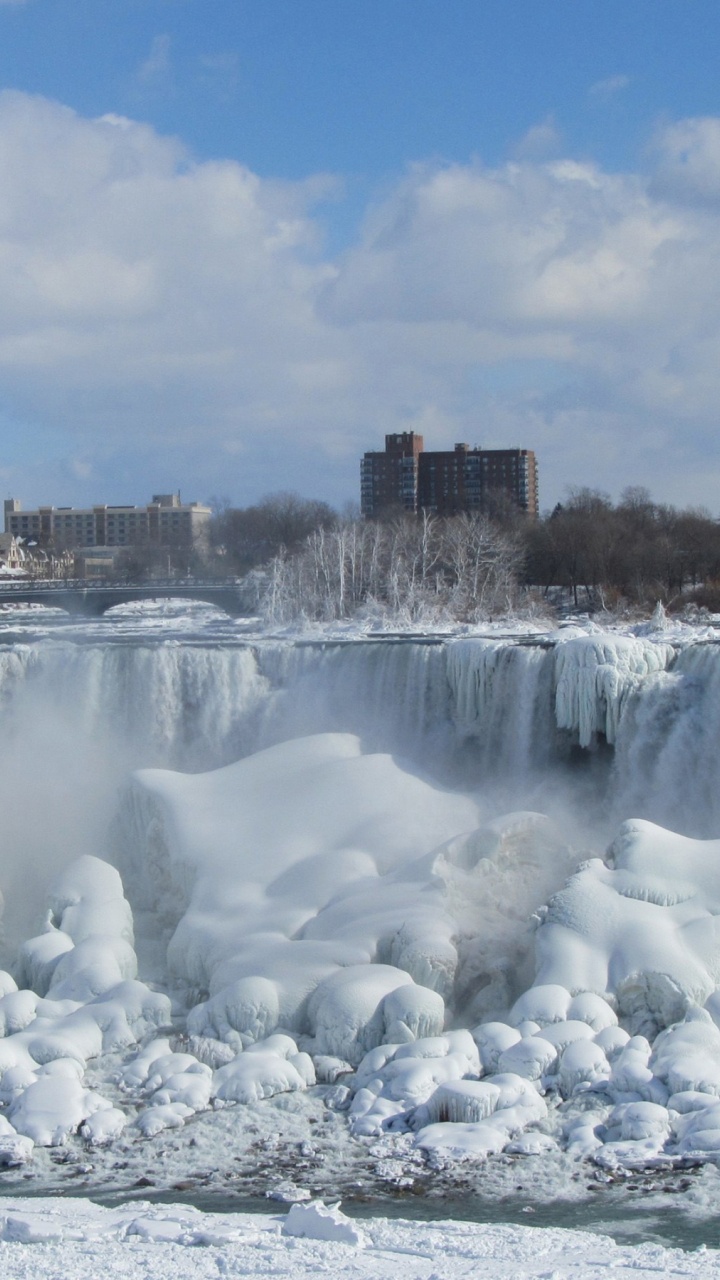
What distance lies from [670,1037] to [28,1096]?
6064 millimetres

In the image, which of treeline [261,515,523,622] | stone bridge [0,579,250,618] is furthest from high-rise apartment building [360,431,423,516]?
treeline [261,515,523,622]

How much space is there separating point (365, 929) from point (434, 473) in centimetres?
7847

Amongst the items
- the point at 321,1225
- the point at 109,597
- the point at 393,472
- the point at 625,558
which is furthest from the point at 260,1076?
the point at 393,472

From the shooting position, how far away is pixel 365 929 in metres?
14.6

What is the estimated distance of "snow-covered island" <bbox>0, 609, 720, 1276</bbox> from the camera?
10.7 m

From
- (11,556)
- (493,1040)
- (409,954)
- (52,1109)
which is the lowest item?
(52,1109)

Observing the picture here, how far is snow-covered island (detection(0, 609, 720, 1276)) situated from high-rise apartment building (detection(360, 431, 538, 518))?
218 ft

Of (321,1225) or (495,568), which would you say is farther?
(495,568)

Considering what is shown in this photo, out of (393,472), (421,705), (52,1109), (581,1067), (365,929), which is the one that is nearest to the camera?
(52,1109)

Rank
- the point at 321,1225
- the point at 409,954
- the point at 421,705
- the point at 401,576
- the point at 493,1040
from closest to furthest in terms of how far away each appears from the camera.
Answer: the point at 321,1225 → the point at 493,1040 → the point at 409,954 → the point at 421,705 → the point at 401,576

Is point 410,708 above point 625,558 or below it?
below

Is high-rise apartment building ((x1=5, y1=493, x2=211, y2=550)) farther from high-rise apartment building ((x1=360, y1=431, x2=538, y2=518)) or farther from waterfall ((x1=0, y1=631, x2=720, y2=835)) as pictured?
waterfall ((x1=0, y1=631, x2=720, y2=835))

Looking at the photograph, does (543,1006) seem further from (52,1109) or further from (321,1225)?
(52,1109)

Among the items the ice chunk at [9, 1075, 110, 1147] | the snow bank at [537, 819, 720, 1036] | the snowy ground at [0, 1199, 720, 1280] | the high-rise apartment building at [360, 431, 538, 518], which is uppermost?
the high-rise apartment building at [360, 431, 538, 518]
